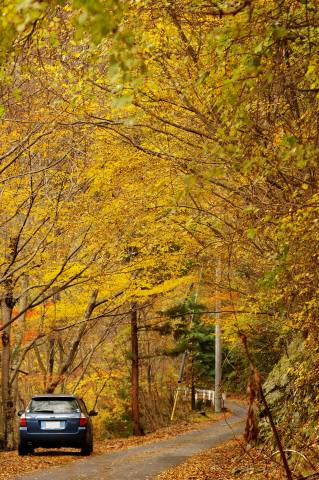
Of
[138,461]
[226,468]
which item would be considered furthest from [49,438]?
[226,468]

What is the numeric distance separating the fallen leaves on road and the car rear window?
3051mm

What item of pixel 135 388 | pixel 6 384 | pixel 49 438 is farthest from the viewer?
pixel 135 388

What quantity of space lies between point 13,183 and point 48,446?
617cm

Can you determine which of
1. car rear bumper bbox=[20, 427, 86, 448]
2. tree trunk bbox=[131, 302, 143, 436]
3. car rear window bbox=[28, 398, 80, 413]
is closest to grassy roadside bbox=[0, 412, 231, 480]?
car rear bumper bbox=[20, 427, 86, 448]

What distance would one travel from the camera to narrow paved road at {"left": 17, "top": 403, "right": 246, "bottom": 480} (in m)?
12.1

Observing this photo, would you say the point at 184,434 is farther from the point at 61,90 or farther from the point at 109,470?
the point at 61,90

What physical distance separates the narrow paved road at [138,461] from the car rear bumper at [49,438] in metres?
0.65


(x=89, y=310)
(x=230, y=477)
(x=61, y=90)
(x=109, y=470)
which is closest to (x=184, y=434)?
(x=89, y=310)

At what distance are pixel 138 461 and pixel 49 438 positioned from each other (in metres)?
2.16

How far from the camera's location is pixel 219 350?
3173 centimetres

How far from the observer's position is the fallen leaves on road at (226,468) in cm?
1012

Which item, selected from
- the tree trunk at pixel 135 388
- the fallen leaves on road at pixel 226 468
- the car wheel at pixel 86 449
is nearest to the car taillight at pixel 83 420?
the car wheel at pixel 86 449

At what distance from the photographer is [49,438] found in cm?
1512

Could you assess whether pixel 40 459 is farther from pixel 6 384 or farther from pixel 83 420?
pixel 6 384
